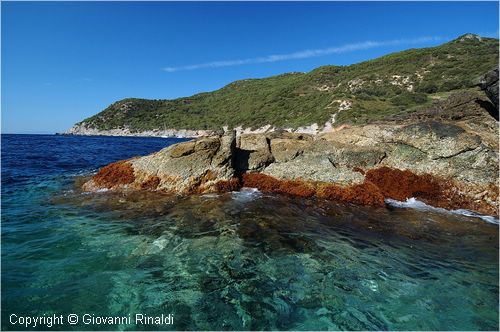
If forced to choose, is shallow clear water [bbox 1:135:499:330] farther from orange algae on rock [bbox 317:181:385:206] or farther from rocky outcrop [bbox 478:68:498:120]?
rocky outcrop [bbox 478:68:498:120]

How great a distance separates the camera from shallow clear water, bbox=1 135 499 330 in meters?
5.73

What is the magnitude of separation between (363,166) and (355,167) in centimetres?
41

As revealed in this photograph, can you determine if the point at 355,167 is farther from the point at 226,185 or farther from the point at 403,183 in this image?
the point at 226,185

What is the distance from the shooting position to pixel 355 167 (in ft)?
51.3

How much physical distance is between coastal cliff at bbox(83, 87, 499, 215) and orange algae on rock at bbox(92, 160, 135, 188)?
0.05 m

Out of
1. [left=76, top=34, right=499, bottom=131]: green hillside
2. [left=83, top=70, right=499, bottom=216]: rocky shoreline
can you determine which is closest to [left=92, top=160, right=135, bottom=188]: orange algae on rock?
[left=83, top=70, right=499, bottom=216]: rocky shoreline

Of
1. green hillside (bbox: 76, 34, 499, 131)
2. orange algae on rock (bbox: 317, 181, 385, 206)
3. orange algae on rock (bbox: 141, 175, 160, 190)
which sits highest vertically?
green hillside (bbox: 76, 34, 499, 131)

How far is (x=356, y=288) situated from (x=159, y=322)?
418 cm

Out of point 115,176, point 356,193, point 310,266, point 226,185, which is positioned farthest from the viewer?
point 115,176

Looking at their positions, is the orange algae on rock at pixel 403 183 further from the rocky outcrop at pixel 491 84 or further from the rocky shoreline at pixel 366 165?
the rocky outcrop at pixel 491 84

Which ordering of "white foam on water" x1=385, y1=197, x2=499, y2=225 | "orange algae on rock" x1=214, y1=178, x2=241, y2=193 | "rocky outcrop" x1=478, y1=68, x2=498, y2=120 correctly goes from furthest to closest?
"orange algae on rock" x1=214, y1=178, x2=241, y2=193
"rocky outcrop" x1=478, y1=68, x2=498, y2=120
"white foam on water" x1=385, y1=197, x2=499, y2=225

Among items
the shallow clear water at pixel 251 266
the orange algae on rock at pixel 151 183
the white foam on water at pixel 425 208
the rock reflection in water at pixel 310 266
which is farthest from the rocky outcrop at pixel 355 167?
the rock reflection in water at pixel 310 266

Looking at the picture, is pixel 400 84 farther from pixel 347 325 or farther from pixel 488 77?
pixel 347 325

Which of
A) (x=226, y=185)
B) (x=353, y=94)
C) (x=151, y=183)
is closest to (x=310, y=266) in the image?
(x=226, y=185)
